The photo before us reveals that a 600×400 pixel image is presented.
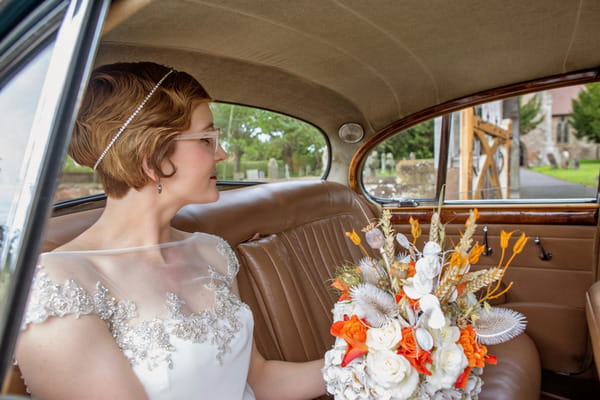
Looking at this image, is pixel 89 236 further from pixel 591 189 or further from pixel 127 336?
pixel 591 189

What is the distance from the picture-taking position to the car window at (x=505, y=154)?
279cm

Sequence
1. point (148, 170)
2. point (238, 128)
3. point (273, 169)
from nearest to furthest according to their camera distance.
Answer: point (148, 170)
point (238, 128)
point (273, 169)

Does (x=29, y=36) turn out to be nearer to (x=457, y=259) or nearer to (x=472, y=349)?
(x=457, y=259)

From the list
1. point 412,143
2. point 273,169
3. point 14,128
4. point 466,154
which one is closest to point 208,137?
point 14,128

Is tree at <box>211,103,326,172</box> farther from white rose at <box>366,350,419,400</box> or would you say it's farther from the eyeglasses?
white rose at <box>366,350,419,400</box>

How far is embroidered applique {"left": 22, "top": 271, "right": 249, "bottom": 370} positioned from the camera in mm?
902

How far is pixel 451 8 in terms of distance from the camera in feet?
5.99

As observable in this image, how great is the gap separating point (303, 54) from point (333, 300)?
3.69 feet

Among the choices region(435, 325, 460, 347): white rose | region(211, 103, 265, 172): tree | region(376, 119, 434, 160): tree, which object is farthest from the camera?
region(376, 119, 434, 160): tree

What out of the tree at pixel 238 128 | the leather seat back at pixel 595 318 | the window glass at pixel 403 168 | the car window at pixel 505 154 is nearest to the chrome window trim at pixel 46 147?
the tree at pixel 238 128

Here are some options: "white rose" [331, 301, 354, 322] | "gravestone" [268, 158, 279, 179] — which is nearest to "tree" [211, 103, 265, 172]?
"gravestone" [268, 158, 279, 179]

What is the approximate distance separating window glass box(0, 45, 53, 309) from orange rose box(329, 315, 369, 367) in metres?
0.69

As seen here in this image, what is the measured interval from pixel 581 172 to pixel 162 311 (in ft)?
9.00

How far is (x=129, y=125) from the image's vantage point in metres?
1.17
